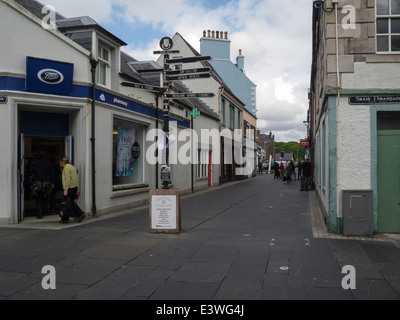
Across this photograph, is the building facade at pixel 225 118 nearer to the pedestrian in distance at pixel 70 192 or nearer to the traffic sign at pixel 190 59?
the pedestrian in distance at pixel 70 192

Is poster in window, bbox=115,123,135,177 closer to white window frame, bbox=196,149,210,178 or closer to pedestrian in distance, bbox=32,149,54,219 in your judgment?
pedestrian in distance, bbox=32,149,54,219

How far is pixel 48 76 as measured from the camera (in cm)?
1027

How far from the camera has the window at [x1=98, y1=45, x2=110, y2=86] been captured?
1209 cm

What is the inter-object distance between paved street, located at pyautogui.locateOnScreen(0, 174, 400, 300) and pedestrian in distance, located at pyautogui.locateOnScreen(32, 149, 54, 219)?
2.38 feet

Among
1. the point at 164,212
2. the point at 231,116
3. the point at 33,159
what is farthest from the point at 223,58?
the point at 164,212

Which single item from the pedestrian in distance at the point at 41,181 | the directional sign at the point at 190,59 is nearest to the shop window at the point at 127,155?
the pedestrian in distance at the point at 41,181

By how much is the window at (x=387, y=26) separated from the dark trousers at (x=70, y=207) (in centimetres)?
823

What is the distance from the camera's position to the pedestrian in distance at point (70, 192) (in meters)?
10.0

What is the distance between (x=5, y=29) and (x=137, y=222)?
6003mm

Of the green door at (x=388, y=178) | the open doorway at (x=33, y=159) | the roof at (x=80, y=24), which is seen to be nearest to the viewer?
the green door at (x=388, y=178)

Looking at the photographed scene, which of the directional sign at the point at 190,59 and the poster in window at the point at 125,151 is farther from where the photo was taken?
the poster in window at the point at 125,151

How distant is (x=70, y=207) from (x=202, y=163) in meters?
14.0

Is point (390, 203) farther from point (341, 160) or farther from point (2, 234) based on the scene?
point (2, 234)
